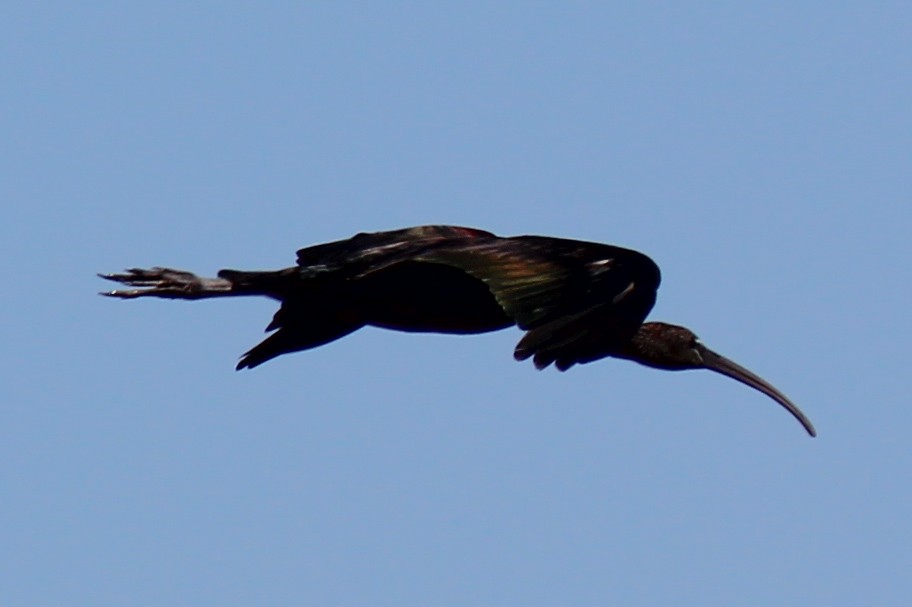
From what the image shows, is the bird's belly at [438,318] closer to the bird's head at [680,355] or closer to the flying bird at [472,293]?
the flying bird at [472,293]

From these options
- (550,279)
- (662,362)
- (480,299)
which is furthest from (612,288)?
(662,362)

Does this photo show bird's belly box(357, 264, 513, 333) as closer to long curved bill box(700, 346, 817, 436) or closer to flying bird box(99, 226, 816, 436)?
flying bird box(99, 226, 816, 436)

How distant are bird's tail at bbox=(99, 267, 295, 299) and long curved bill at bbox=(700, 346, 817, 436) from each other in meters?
3.90

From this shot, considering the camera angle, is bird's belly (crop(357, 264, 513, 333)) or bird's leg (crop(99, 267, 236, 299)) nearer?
bird's belly (crop(357, 264, 513, 333))

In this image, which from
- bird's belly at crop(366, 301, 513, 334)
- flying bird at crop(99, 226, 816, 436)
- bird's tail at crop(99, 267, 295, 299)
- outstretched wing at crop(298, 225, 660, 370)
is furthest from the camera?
bird's tail at crop(99, 267, 295, 299)

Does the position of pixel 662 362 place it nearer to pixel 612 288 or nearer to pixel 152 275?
pixel 612 288

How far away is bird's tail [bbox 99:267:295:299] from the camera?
20.0 meters

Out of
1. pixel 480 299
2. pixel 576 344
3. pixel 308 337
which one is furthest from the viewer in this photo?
pixel 308 337

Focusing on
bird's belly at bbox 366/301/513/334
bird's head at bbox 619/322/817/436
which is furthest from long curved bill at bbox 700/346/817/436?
bird's belly at bbox 366/301/513/334

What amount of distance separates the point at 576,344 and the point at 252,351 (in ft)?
14.1

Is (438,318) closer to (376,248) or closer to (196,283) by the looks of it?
(376,248)

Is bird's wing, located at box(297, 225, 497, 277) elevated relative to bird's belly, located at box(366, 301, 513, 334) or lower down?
elevated

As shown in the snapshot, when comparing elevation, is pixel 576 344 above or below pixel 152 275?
below

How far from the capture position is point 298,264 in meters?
19.8
